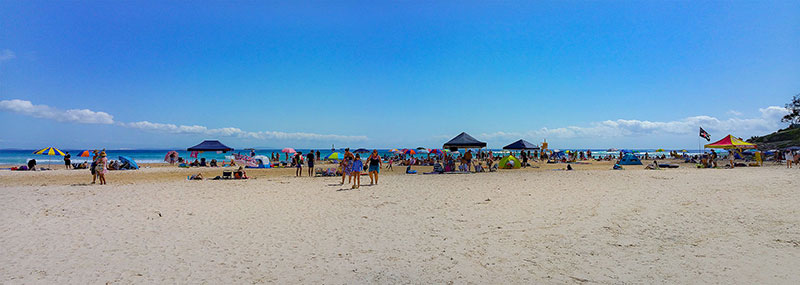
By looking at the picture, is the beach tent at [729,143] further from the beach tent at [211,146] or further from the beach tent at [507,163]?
the beach tent at [211,146]

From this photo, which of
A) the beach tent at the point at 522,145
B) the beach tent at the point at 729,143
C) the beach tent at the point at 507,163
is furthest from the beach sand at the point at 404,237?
the beach tent at the point at 729,143

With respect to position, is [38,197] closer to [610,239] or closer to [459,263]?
[459,263]

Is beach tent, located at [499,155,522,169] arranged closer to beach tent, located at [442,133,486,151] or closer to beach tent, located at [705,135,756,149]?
beach tent, located at [442,133,486,151]

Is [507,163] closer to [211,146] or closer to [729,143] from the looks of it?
[729,143]

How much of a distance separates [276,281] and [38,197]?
10.1m

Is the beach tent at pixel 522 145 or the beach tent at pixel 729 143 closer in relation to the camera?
the beach tent at pixel 729 143

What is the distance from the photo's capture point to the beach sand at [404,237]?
185 inches

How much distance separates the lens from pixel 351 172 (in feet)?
43.0

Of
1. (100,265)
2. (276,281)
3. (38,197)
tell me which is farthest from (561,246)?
(38,197)

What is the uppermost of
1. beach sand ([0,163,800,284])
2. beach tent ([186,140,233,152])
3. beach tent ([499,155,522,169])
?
beach tent ([186,140,233,152])

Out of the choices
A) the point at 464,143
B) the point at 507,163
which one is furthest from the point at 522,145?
→ the point at 464,143

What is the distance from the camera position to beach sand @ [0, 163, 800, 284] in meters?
4.71

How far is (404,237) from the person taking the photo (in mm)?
6504

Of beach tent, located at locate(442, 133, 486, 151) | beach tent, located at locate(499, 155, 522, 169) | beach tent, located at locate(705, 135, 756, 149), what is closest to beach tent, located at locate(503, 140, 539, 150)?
beach tent, located at locate(499, 155, 522, 169)
